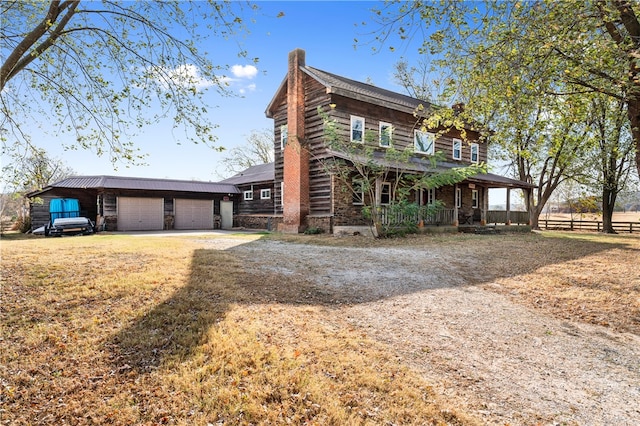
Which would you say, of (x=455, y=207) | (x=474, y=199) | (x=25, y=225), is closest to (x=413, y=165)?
(x=455, y=207)

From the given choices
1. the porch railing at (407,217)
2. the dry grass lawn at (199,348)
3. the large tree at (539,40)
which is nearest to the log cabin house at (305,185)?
the porch railing at (407,217)

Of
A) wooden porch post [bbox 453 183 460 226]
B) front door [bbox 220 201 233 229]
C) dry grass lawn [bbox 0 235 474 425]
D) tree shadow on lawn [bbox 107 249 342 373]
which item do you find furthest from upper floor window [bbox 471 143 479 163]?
dry grass lawn [bbox 0 235 474 425]

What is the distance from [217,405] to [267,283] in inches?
156

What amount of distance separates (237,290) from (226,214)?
2261 centimetres

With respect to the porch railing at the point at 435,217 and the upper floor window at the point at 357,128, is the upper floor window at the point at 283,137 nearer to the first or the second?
the upper floor window at the point at 357,128

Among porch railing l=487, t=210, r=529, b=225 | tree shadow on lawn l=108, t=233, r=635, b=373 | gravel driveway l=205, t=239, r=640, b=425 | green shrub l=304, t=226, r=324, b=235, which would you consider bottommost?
gravel driveway l=205, t=239, r=640, b=425

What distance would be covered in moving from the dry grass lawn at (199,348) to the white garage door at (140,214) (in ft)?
54.5

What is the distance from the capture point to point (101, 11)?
28.2 ft

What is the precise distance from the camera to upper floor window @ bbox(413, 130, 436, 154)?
2198 centimetres

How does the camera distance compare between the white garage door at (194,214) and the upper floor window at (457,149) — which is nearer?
the upper floor window at (457,149)

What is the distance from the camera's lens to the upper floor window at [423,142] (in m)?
22.0

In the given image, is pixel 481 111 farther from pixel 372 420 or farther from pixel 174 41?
pixel 372 420

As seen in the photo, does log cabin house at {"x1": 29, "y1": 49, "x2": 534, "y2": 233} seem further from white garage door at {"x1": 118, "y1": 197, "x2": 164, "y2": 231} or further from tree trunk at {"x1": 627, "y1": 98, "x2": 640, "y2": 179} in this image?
tree trunk at {"x1": 627, "y1": 98, "x2": 640, "y2": 179}

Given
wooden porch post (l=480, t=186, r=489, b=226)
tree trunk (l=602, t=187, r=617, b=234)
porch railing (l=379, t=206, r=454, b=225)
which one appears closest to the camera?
porch railing (l=379, t=206, r=454, b=225)
